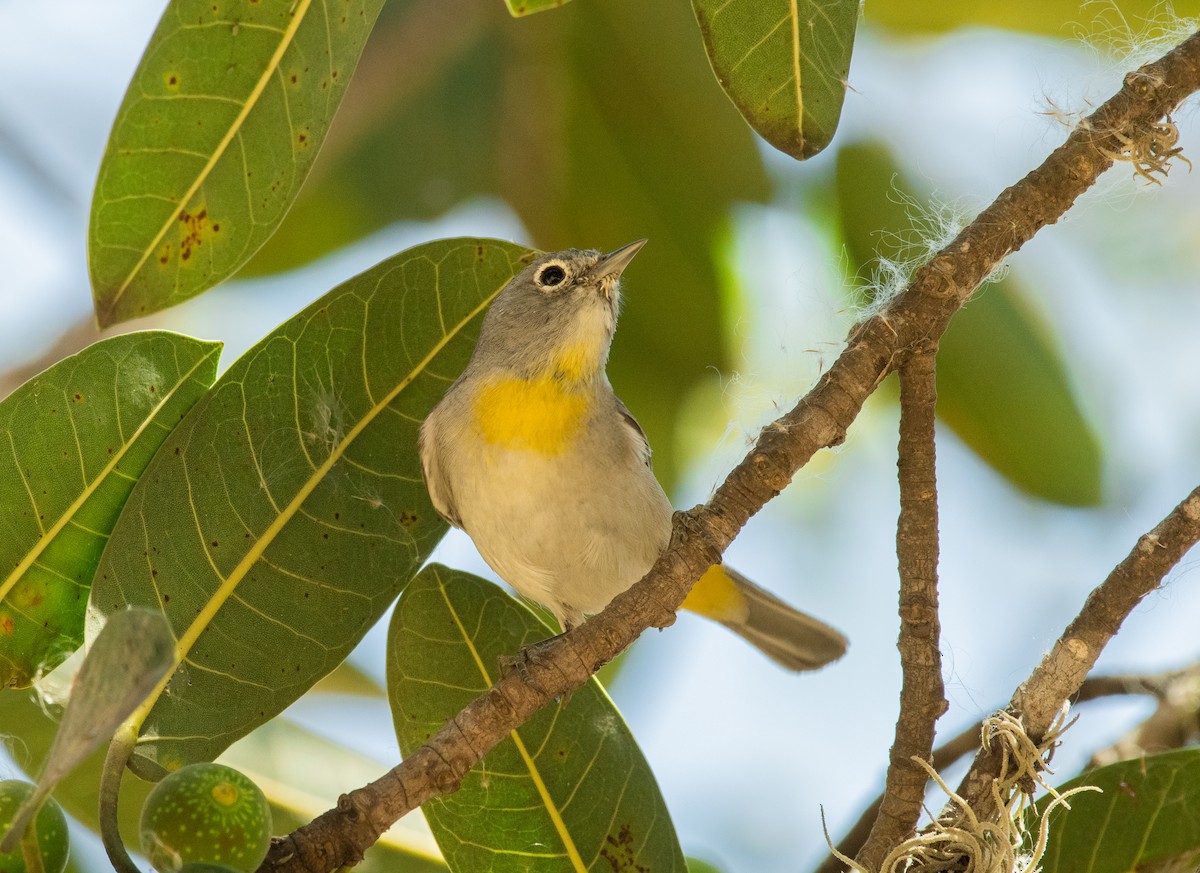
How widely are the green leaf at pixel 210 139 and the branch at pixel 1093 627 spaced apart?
1.64 metres

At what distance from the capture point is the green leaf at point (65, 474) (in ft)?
7.61

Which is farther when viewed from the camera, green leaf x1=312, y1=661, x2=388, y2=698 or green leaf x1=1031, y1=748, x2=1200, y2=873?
green leaf x1=312, y1=661, x2=388, y2=698

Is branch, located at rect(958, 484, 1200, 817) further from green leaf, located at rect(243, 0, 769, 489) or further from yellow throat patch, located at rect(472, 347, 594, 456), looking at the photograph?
green leaf, located at rect(243, 0, 769, 489)

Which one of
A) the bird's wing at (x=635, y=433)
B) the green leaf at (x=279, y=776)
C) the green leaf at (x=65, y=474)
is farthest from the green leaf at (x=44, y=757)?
the bird's wing at (x=635, y=433)

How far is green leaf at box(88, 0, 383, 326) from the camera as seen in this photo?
2117 millimetres

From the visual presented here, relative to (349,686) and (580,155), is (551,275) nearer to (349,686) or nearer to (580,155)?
(580,155)

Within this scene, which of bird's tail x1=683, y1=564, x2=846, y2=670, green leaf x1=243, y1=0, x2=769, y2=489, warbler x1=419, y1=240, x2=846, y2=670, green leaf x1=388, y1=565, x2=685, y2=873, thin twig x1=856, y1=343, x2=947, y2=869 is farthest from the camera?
bird's tail x1=683, y1=564, x2=846, y2=670

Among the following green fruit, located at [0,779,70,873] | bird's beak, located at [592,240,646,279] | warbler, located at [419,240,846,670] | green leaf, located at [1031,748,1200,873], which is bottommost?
green fruit, located at [0,779,70,873]

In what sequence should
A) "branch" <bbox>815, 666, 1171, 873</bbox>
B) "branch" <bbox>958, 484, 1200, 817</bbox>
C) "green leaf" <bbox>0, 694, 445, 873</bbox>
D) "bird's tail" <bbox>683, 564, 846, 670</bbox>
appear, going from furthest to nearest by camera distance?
"bird's tail" <bbox>683, 564, 846, 670</bbox> → "green leaf" <bbox>0, 694, 445, 873</bbox> → "branch" <bbox>815, 666, 1171, 873</bbox> → "branch" <bbox>958, 484, 1200, 817</bbox>

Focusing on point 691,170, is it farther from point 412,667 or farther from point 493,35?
point 412,667

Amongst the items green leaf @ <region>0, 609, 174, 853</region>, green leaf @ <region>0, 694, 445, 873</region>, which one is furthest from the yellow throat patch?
green leaf @ <region>0, 609, 174, 853</region>

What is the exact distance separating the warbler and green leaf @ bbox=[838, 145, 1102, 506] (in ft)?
2.50

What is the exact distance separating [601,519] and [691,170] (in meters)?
1.22

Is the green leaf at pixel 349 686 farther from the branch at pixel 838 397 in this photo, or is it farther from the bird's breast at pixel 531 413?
the branch at pixel 838 397
